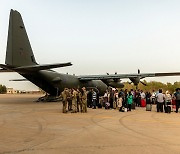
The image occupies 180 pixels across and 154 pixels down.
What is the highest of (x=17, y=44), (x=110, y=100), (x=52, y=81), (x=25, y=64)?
(x=17, y=44)

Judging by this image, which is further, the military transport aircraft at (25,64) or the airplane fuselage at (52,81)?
the airplane fuselage at (52,81)

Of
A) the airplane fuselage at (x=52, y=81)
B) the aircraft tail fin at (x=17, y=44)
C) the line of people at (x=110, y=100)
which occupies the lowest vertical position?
the line of people at (x=110, y=100)

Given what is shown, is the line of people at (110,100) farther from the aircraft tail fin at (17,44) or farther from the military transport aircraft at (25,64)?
the aircraft tail fin at (17,44)

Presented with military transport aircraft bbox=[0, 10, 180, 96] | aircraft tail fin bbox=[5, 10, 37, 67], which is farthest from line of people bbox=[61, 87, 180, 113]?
aircraft tail fin bbox=[5, 10, 37, 67]

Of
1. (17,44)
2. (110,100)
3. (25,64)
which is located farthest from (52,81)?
(110,100)

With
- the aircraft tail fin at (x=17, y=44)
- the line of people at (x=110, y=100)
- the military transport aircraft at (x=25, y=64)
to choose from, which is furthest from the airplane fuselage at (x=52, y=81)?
the line of people at (x=110, y=100)

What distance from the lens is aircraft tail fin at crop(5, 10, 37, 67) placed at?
21061 millimetres

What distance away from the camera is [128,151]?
6.25 m

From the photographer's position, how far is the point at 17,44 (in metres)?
21.5

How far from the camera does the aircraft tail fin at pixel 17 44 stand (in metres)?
21.1

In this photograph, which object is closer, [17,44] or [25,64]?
[17,44]

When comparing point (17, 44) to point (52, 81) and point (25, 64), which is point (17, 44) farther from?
point (52, 81)

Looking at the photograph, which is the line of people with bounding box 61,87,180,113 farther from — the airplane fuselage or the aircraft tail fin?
the aircraft tail fin

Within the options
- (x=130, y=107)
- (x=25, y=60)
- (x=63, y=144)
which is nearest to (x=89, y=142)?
(x=63, y=144)
